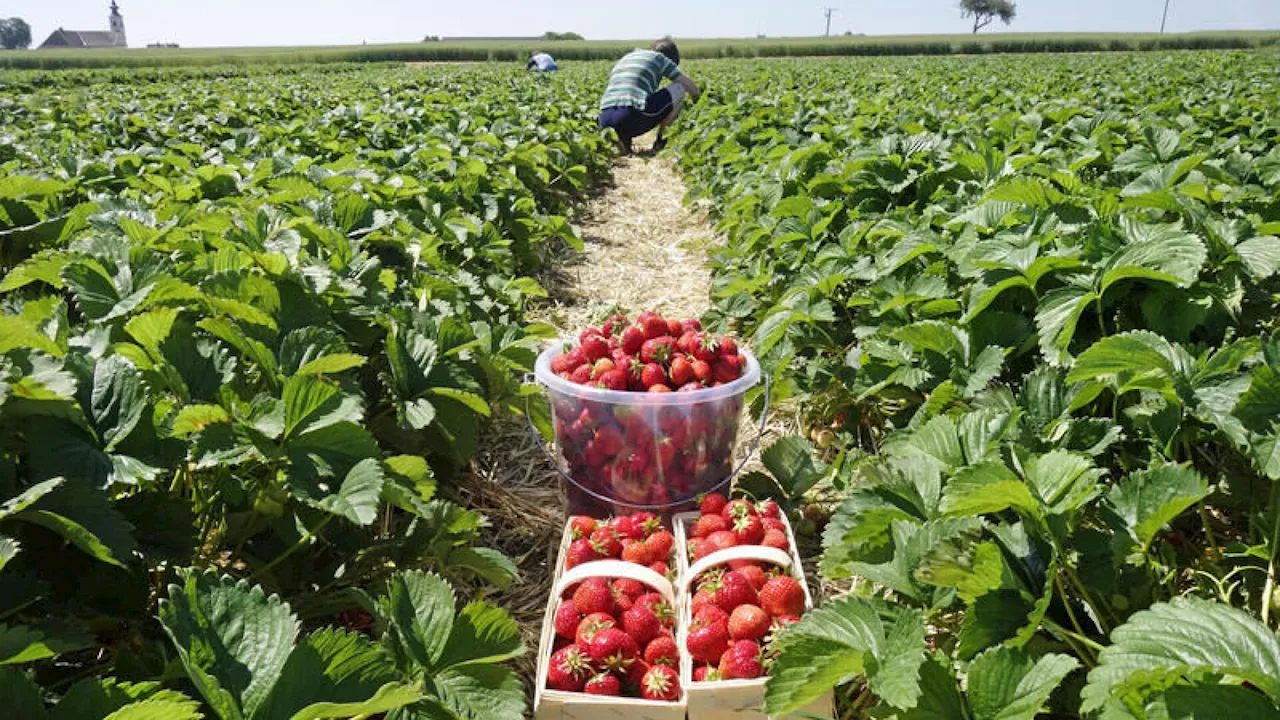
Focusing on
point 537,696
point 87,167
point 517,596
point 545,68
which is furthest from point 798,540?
point 545,68

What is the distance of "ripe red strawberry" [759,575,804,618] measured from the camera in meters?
1.84

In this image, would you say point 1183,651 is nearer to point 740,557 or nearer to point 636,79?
point 740,557

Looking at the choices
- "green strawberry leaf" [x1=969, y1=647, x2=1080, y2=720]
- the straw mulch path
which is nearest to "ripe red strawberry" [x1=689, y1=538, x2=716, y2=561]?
the straw mulch path

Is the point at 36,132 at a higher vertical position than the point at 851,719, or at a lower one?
higher

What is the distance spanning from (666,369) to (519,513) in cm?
72

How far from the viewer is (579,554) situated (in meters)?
2.12

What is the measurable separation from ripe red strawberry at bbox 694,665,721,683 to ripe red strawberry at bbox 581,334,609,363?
1.06 metres

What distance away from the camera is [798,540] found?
2523 mm

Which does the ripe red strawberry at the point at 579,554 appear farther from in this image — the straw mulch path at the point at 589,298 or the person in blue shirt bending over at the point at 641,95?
the person in blue shirt bending over at the point at 641,95

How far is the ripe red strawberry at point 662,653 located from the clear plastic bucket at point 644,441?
0.73 metres

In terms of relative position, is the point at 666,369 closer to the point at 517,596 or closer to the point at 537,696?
the point at 517,596

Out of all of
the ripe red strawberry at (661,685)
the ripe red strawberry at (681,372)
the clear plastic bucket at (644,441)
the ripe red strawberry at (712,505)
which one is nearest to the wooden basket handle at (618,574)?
the ripe red strawberry at (661,685)

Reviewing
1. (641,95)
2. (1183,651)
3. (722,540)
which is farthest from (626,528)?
(641,95)

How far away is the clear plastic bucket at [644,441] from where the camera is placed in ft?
7.88
